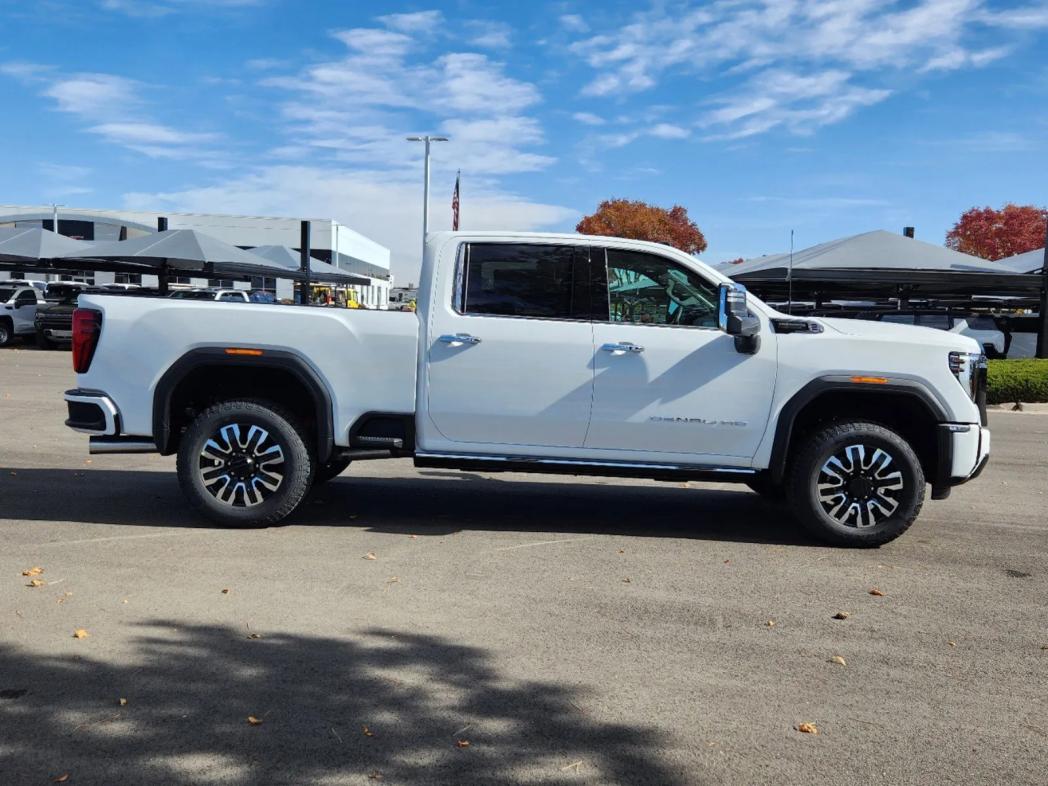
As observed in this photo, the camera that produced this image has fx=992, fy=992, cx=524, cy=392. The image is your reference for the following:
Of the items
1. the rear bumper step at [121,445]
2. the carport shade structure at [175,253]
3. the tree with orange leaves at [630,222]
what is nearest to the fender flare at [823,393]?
the rear bumper step at [121,445]

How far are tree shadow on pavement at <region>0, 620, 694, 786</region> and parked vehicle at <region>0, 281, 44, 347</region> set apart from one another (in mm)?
24338

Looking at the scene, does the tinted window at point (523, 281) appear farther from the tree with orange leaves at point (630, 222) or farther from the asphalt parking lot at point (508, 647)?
the tree with orange leaves at point (630, 222)

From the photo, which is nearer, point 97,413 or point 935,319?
point 97,413

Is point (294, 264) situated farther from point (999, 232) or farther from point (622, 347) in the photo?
point (999, 232)

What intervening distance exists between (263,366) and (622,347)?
7.72 ft

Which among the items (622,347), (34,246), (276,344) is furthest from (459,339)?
(34,246)

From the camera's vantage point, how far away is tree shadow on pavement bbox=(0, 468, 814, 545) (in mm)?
6938

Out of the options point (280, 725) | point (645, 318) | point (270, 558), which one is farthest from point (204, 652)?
point (645, 318)

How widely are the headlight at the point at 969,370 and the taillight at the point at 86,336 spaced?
5.55 m

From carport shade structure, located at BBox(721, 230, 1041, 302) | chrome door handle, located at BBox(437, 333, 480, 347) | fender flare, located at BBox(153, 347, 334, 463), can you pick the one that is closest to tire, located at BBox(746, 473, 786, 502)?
chrome door handle, located at BBox(437, 333, 480, 347)

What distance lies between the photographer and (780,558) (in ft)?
20.6

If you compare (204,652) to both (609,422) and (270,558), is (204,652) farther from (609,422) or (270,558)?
(609,422)

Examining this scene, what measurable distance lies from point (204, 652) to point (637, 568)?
2630mm

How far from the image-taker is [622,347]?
636 centimetres
